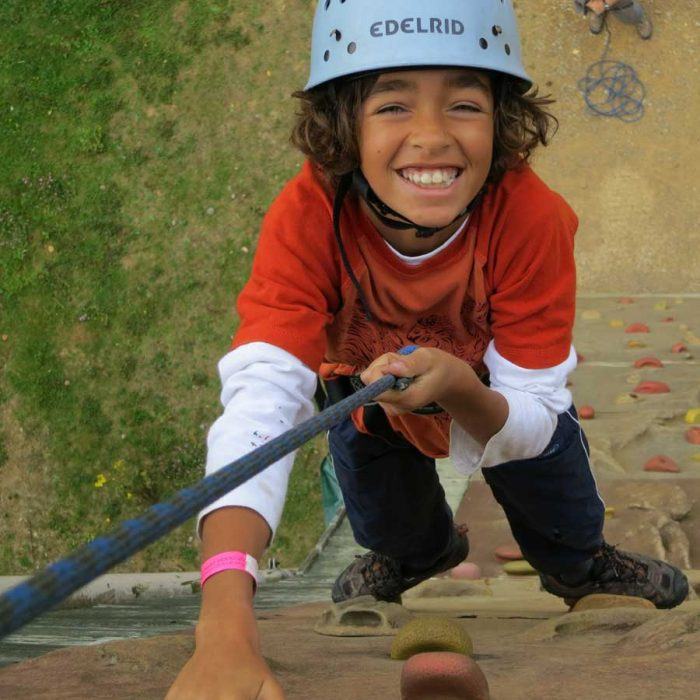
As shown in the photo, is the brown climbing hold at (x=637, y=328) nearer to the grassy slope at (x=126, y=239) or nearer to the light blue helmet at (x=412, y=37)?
the grassy slope at (x=126, y=239)

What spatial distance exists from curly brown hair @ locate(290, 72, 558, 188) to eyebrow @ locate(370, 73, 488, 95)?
0.04 metres

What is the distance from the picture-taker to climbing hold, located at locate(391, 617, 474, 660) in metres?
1.99

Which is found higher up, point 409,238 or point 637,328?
point 409,238

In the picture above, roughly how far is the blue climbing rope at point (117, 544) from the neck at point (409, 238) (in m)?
1.11

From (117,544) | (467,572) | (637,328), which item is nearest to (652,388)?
(637,328)

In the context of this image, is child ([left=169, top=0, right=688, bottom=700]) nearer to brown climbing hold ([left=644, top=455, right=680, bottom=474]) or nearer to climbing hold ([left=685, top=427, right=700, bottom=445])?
brown climbing hold ([left=644, top=455, right=680, bottom=474])

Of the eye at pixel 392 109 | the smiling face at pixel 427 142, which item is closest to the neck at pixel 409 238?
the smiling face at pixel 427 142

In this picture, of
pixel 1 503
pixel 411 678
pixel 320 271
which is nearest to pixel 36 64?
pixel 1 503

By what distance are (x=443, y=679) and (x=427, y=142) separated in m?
1.16

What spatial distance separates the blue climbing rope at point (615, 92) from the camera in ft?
27.0

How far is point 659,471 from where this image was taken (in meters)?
4.88

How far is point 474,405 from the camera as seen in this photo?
7.72 feet

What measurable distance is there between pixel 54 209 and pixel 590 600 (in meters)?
6.47

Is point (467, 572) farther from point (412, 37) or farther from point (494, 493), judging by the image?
point (412, 37)
